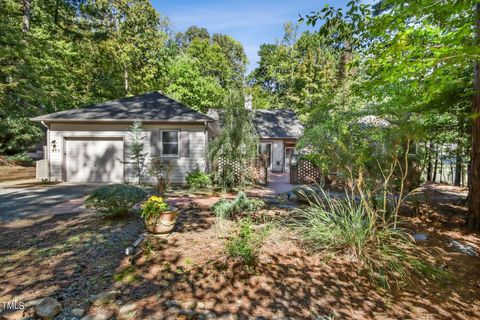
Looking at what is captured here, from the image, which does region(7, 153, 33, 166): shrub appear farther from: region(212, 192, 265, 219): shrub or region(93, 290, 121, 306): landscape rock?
region(93, 290, 121, 306): landscape rock

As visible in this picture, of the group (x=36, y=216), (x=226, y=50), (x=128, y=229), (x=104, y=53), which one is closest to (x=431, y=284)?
(x=128, y=229)

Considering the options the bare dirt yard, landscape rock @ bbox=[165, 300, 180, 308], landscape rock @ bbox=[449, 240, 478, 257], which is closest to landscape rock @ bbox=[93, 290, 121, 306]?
the bare dirt yard

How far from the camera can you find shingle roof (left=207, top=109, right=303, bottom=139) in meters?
16.7

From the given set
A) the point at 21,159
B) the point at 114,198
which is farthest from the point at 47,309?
the point at 21,159

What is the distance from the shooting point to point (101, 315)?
88.6 inches

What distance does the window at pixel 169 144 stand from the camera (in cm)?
1036

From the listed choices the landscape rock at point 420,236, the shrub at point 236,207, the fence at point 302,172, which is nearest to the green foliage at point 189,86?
the fence at point 302,172

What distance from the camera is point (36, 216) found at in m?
5.43

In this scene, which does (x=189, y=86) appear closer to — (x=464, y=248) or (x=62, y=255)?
(x=62, y=255)

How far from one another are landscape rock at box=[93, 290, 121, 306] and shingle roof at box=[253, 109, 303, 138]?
1429 centimetres

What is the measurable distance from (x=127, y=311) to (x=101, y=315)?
0.22m

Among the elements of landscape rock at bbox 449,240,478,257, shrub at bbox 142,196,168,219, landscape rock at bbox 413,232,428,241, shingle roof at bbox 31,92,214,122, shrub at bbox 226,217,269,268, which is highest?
shingle roof at bbox 31,92,214,122

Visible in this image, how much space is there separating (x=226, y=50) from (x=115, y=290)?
114 ft

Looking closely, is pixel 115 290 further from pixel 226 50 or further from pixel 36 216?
pixel 226 50
